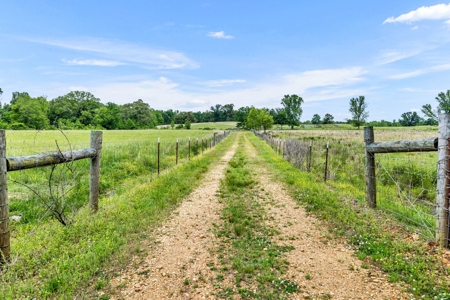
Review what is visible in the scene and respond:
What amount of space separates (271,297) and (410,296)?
62.9 inches

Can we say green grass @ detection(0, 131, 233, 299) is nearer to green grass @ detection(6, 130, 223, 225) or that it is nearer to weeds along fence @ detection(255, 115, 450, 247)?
green grass @ detection(6, 130, 223, 225)

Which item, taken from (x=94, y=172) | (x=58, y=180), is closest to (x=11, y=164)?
(x=58, y=180)

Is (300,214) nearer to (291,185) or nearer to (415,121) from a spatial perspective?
(291,185)

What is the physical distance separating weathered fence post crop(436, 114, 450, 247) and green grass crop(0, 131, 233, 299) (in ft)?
16.1

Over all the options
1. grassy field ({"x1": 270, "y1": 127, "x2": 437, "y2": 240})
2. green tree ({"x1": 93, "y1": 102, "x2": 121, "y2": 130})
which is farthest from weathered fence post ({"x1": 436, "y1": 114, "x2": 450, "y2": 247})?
green tree ({"x1": 93, "y1": 102, "x2": 121, "y2": 130})

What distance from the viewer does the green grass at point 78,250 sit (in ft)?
9.77

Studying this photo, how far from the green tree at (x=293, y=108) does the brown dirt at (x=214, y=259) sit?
8871 centimetres

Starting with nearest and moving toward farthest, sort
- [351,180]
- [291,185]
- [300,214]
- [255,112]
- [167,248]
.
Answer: [167,248], [300,214], [291,185], [351,180], [255,112]

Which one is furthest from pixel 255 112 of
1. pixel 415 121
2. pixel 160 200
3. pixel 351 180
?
pixel 415 121

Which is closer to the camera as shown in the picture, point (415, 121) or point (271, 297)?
point (271, 297)

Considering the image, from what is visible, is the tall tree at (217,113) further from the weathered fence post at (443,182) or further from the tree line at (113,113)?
the weathered fence post at (443,182)

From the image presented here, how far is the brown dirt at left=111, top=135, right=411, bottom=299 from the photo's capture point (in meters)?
2.96

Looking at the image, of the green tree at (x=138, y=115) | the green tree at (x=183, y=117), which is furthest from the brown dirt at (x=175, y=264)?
the green tree at (x=183, y=117)

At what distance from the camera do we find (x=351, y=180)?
33.3 feet
